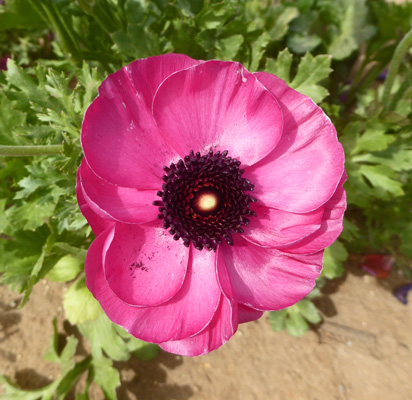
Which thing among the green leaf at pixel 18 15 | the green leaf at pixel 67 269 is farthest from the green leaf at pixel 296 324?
the green leaf at pixel 18 15

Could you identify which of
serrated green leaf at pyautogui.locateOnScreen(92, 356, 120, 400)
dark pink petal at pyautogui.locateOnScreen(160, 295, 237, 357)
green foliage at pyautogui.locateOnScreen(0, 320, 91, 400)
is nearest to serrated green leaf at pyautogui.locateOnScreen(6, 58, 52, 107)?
dark pink petal at pyautogui.locateOnScreen(160, 295, 237, 357)

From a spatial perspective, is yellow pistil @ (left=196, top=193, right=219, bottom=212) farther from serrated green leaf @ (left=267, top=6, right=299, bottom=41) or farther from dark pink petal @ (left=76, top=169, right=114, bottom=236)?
serrated green leaf @ (left=267, top=6, right=299, bottom=41)

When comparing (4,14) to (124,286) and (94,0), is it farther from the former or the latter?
(124,286)

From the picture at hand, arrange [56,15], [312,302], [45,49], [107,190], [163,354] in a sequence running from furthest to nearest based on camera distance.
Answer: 1. [45,49]
2. [312,302]
3. [163,354]
4. [56,15]
5. [107,190]

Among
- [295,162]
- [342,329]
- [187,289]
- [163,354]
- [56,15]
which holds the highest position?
[56,15]

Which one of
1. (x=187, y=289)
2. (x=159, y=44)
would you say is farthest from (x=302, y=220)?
(x=159, y=44)

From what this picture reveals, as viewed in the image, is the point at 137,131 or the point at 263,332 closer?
the point at 137,131
